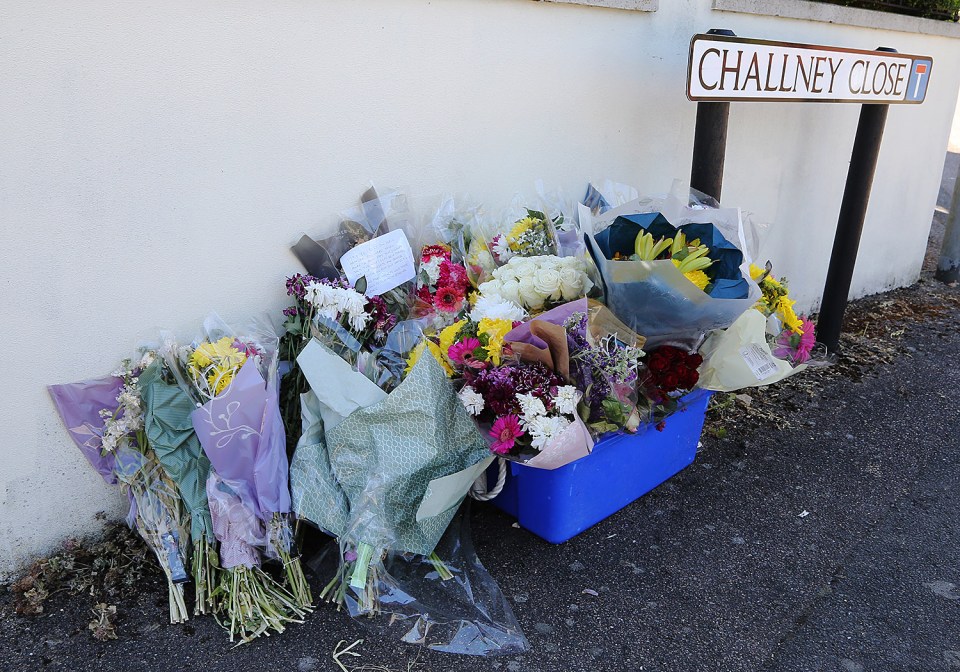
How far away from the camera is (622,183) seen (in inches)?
147

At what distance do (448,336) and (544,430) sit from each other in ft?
1.69

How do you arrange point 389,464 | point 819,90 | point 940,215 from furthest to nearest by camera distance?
point 940,215
point 819,90
point 389,464

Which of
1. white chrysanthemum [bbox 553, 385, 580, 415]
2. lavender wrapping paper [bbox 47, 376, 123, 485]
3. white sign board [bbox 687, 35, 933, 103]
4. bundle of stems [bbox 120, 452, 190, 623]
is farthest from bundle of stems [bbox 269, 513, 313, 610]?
white sign board [bbox 687, 35, 933, 103]

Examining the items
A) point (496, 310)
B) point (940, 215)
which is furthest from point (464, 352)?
point (940, 215)

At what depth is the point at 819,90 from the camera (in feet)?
11.1

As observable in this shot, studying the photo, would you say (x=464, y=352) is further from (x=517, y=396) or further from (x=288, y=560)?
(x=288, y=560)

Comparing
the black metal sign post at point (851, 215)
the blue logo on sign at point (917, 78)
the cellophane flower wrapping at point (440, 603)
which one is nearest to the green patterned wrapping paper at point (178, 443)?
the cellophane flower wrapping at point (440, 603)

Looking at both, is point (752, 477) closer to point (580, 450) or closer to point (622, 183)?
point (580, 450)

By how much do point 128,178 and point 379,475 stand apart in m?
1.27

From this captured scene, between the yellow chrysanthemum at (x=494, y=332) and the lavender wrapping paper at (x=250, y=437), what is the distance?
716 millimetres

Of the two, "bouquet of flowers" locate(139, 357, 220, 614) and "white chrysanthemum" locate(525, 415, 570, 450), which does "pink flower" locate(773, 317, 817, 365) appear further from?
"bouquet of flowers" locate(139, 357, 220, 614)

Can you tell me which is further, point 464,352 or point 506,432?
point 464,352

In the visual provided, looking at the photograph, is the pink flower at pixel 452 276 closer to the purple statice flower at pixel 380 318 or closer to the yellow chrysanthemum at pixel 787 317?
the purple statice flower at pixel 380 318

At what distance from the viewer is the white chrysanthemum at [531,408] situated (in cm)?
216
